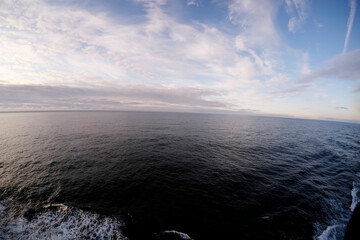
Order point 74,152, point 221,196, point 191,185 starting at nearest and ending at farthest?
point 221,196 → point 191,185 → point 74,152

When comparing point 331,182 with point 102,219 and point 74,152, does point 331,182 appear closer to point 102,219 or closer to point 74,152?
point 102,219

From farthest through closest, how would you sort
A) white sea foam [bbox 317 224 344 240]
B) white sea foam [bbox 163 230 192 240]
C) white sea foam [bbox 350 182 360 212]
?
white sea foam [bbox 350 182 360 212] → white sea foam [bbox 317 224 344 240] → white sea foam [bbox 163 230 192 240]

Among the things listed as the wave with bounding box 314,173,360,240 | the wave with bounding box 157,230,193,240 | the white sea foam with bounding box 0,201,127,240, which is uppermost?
the wave with bounding box 314,173,360,240

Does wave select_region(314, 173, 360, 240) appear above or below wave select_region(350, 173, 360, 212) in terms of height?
below

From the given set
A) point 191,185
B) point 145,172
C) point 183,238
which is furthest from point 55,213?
point 191,185

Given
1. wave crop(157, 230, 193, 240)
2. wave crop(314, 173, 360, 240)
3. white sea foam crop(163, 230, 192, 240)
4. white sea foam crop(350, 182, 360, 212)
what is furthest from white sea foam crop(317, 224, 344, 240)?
wave crop(157, 230, 193, 240)

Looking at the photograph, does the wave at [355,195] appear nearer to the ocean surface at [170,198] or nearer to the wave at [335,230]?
the ocean surface at [170,198]

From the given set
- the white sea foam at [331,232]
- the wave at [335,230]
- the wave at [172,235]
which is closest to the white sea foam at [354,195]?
the wave at [335,230]

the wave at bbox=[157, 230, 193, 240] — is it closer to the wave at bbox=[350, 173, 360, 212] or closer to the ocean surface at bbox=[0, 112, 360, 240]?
the ocean surface at bbox=[0, 112, 360, 240]
